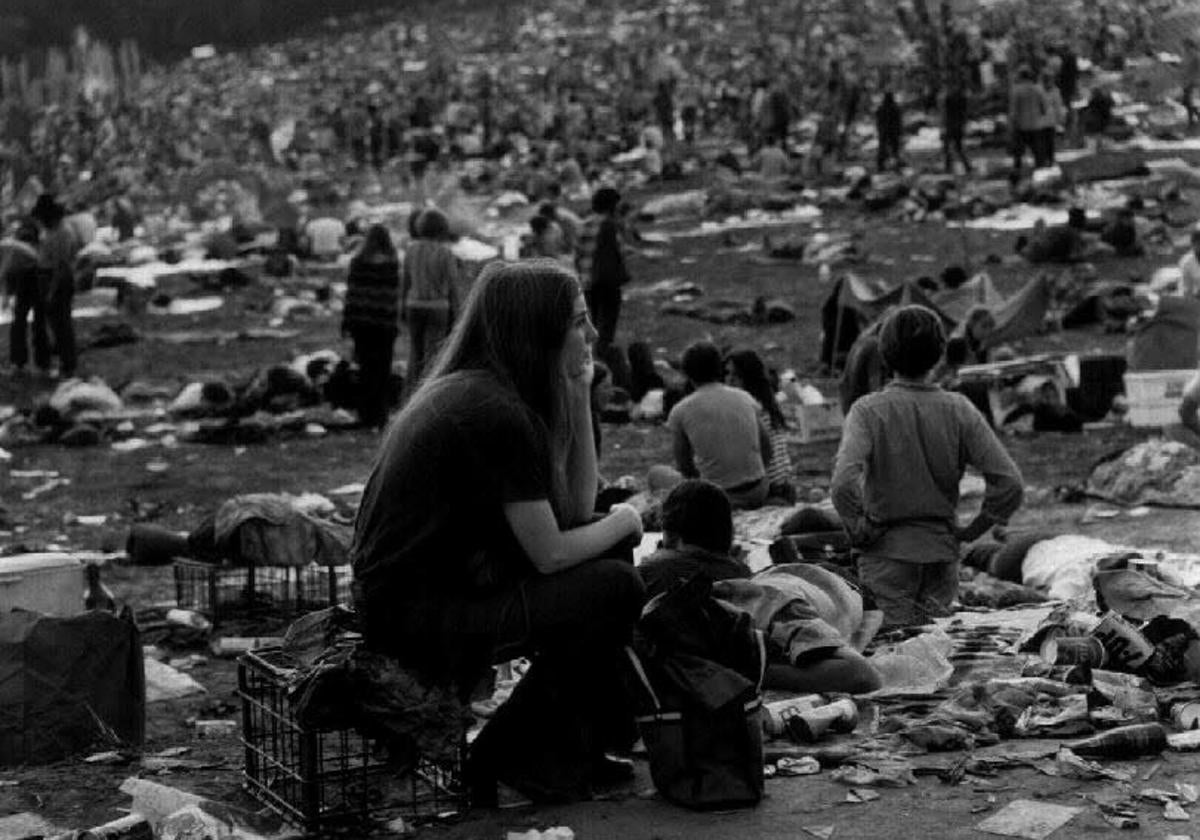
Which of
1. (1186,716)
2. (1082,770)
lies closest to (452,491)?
(1082,770)

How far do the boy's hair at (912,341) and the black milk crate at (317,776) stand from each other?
2223 millimetres

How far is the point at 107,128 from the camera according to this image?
2036 inches

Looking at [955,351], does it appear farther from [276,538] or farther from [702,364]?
[276,538]

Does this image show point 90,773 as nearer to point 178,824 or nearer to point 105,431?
point 178,824

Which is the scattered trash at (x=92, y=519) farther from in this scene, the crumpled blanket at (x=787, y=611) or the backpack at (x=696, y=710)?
the backpack at (x=696, y=710)

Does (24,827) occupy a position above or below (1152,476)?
above

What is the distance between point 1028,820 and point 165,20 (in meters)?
71.1

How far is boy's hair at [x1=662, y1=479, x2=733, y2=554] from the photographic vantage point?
5816 millimetres

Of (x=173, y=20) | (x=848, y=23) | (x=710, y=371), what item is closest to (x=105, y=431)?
(x=710, y=371)

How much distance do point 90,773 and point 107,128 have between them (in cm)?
4787

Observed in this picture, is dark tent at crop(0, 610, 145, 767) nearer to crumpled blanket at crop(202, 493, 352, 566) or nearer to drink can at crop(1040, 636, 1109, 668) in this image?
crumpled blanket at crop(202, 493, 352, 566)

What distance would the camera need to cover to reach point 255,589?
8.07 meters

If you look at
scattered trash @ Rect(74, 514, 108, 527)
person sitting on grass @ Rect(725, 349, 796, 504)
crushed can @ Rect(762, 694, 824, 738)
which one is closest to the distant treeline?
scattered trash @ Rect(74, 514, 108, 527)

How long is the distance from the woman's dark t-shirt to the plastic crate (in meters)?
6.85
